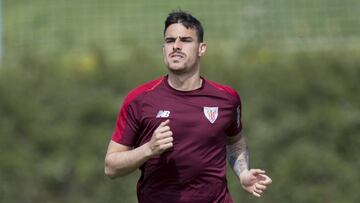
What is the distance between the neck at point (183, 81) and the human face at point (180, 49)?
0.19ft

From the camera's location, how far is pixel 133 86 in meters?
12.8

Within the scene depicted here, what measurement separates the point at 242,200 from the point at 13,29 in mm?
4421

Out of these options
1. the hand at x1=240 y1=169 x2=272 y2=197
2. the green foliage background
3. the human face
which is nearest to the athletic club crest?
the human face

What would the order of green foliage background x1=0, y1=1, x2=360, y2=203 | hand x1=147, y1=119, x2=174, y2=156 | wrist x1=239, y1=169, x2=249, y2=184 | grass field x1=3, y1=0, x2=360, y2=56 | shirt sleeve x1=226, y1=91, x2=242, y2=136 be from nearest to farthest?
hand x1=147, y1=119, x2=174, y2=156 → wrist x1=239, y1=169, x2=249, y2=184 → shirt sleeve x1=226, y1=91, x2=242, y2=136 → green foliage background x1=0, y1=1, x2=360, y2=203 → grass field x1=3, y1=0, x2=360, y2=56

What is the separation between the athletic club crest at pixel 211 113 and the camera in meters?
6.35

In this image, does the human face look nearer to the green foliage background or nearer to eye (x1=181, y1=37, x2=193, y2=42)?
eye (x1=181, y1=37, x2=193, y2=42)

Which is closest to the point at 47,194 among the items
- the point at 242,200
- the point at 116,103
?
the point at 116,103

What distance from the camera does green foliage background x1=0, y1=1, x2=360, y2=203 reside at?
12234 mm

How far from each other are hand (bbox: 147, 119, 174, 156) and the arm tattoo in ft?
3.80

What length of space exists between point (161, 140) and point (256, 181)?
0.98 metres

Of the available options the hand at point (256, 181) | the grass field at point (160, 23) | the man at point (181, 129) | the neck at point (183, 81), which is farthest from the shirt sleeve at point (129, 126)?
Answer: the grass field at point (160, 23)

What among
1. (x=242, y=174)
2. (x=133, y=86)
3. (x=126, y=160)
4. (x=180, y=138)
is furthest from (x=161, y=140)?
(x=133, y=86)

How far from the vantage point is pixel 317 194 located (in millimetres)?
12195

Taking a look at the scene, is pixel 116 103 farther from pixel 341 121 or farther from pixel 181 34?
pixel 181 34
